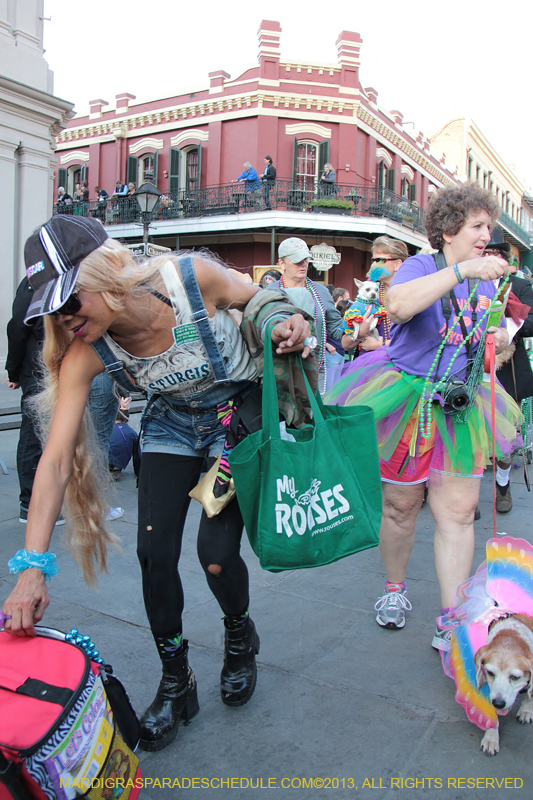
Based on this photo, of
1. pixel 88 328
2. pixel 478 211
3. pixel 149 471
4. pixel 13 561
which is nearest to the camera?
pixel 13 561

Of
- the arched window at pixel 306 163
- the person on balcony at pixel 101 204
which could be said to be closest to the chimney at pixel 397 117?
the arched window at pixel 306 163

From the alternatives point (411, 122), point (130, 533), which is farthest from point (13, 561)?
point (411, 122)

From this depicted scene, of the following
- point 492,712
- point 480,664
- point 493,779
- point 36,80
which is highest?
point 36,80

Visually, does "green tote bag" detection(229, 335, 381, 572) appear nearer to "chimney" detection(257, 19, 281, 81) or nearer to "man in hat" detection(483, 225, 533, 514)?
"man in hat" detection(483, 225, 533, 514)

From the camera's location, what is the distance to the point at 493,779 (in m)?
1.91

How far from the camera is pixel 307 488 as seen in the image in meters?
1.91

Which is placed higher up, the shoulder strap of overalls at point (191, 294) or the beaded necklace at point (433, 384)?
the shoulder strap of overalls at point (191, 294)

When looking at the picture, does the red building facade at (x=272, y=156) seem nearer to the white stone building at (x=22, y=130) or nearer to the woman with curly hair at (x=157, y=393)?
the white stone building at (x=22, y=130)

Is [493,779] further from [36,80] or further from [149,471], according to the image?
[36,80]

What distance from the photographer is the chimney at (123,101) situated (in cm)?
2711

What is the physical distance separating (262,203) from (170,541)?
22.8 metres

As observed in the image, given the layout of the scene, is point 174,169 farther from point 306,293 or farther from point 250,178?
point 306,293

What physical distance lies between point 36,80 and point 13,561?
14.2 meters

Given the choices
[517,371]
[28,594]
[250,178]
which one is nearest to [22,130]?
[250,178]
